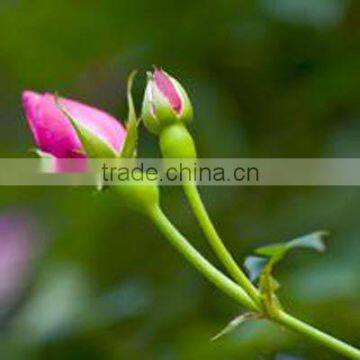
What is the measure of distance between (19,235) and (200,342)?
0.45 m

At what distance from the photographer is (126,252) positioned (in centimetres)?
166

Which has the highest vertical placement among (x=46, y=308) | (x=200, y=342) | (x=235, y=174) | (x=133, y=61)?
(x=133, y=61)

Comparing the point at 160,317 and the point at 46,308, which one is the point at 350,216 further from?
the point at 46,308

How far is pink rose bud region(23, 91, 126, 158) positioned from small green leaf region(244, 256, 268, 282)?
15cm

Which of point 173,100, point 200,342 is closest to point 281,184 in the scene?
point 200,342

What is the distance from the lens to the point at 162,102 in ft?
3.39

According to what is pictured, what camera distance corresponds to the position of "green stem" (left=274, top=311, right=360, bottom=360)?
0.94 m

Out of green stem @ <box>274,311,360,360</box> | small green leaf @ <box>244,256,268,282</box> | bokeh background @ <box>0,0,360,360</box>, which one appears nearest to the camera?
green stem @ <box>274,311,360,360</box>

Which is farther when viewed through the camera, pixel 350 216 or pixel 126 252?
pixel 126 252

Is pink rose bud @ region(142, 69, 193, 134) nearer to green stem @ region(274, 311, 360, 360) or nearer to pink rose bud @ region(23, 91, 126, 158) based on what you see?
pink rose bud @ region(23, 91, 126, 158)

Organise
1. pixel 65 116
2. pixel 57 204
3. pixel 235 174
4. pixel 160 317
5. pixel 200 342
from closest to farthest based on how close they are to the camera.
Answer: pixel 65 116 < pixel 200 342 < pixel 160 317 < pixel 235 174 < pixel 57 204

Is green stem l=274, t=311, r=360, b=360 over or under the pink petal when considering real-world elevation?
under

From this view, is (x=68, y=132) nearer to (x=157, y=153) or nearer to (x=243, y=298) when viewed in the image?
(x=243, y=298)

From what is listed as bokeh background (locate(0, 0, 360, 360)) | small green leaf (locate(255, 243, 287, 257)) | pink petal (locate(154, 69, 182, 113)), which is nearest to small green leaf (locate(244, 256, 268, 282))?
small green leaf (locate(255, 243, 287, 257))
